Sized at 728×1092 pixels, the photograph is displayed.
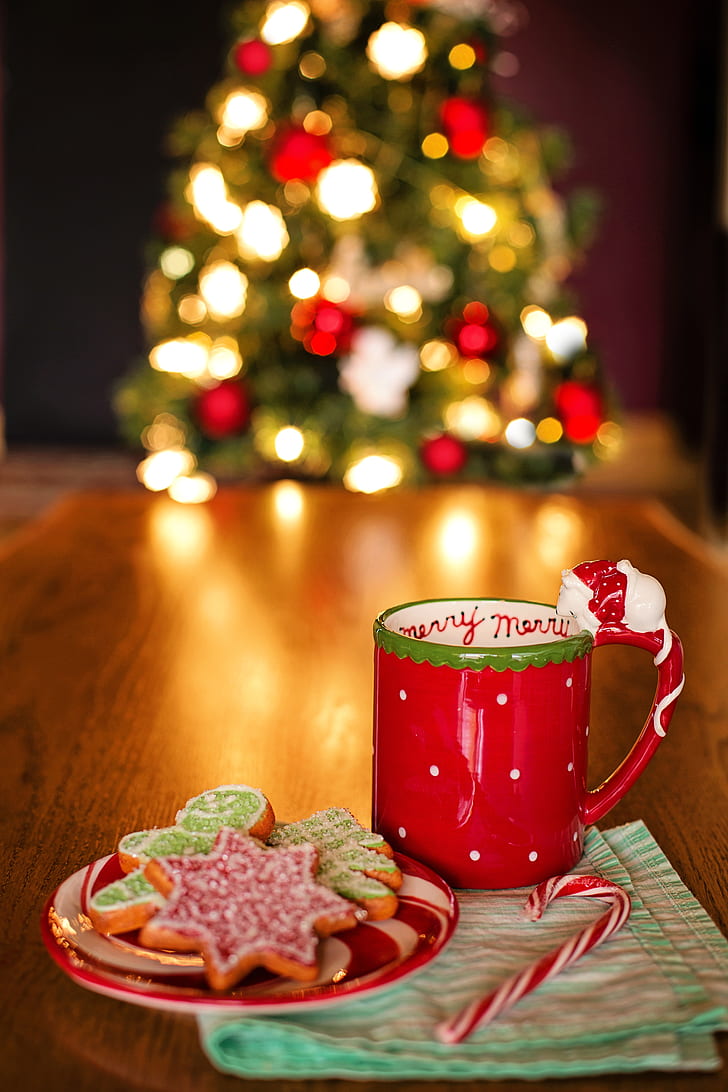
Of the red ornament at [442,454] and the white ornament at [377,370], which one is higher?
the white ornament at [377,370]

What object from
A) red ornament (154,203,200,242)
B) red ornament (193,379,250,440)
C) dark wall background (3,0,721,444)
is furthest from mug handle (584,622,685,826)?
dark wall background (3,0,721,444)

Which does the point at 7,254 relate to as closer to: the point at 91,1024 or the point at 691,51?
the point at 691,51

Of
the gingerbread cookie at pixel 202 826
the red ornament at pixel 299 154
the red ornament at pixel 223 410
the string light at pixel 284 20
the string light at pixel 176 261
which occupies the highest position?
the string light at pixel 284 20

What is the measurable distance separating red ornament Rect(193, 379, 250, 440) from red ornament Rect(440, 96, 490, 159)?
72 cm

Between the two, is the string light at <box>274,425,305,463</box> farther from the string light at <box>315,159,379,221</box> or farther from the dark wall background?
the dark wall background

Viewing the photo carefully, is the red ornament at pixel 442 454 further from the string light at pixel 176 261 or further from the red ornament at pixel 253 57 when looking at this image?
the red ornament at pixel 253 57

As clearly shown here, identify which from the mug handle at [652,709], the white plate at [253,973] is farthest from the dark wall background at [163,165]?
the white plate at [253,973]

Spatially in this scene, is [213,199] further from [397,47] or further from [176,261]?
[397,47]

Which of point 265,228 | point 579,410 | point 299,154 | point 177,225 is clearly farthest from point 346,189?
point 177,225

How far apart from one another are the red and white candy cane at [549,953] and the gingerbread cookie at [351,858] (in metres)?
0.05

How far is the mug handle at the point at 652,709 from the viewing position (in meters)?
0.45

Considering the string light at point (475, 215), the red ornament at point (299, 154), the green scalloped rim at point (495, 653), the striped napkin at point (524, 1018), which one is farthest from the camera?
the string light at point (475, 215)

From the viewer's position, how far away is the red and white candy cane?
13.2 inches

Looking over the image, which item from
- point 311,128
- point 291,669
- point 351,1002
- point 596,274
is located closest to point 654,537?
point 291,669
